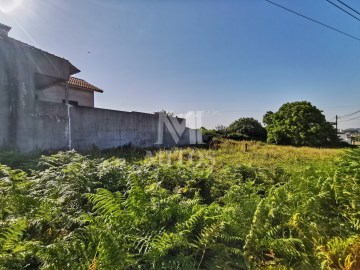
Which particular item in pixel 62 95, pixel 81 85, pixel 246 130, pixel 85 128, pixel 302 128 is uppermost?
pixel 81 85

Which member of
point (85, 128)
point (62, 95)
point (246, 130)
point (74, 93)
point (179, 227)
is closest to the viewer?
point (179, 227)

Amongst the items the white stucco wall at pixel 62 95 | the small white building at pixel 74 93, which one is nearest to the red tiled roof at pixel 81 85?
the small white building at pixel 74 93

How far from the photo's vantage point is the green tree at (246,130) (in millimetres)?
19534

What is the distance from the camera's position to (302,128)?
19.5m

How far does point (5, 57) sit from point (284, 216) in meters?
8.08

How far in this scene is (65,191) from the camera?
2.96 metres

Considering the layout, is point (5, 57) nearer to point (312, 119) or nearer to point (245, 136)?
point (245, 136)

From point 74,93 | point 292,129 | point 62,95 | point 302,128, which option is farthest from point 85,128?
point 302,128

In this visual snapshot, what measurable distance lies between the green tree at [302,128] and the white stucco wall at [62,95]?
45.5 ft

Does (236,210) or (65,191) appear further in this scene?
(65,191)

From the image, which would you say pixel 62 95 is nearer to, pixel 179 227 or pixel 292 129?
pixel 179 227

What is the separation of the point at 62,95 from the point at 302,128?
16784mm

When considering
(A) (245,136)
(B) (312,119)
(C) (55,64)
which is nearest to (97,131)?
(C) (55,64)

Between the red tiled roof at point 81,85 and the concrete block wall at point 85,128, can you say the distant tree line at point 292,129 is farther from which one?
the red tiled roof at point 81,85
